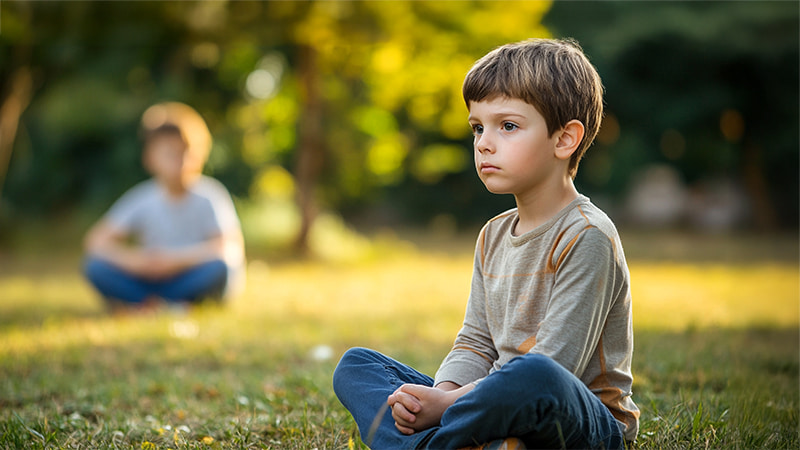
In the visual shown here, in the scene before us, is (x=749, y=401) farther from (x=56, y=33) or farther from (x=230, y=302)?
(x=56, y=33)

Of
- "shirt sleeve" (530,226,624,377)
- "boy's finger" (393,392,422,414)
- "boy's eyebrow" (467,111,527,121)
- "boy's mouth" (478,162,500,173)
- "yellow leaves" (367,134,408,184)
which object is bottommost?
"yellow leaves" (367,134,408,184)

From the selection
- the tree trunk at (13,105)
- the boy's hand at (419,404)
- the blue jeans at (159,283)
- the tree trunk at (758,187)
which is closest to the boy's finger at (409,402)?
the boy's hand at (419,404)

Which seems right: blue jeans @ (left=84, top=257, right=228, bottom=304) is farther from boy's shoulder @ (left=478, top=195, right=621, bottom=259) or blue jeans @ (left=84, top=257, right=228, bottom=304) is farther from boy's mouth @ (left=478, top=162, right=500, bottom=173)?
boy's mouth @ (left=478, top=162, right=500, bottom=173)

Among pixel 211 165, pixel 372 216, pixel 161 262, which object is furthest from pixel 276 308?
pixel 372 216

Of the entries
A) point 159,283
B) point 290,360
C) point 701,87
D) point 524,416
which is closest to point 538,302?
point 524,416

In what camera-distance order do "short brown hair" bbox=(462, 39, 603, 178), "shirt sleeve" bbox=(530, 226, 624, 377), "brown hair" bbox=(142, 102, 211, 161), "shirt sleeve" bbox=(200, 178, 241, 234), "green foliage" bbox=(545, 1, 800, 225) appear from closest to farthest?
"shirt sleeve" bbox=(530, 226, 624, 377) < "short brown hair" bbox=(462, 39, 603, 178) < "brown hair" bbox=(142, 102, 211, 161) < "shirt sleeve" bbox=(200, 178, 241, 234) < "green foliage" bbox=(545, 1, 800, 225)

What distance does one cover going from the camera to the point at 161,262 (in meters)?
5.70

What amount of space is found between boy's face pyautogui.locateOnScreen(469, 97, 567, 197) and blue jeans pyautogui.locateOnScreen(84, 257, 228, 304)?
4125mm

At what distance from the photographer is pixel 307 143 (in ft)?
35.6

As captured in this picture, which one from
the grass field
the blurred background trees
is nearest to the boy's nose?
the grass field

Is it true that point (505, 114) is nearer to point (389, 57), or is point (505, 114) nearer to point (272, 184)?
point (389, 57)

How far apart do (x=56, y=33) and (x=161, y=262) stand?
18.1ft

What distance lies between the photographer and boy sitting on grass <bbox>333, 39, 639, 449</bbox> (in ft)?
6.27

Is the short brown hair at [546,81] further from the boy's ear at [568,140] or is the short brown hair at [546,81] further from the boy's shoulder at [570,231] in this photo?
the boy's shoulder at [570,231]
